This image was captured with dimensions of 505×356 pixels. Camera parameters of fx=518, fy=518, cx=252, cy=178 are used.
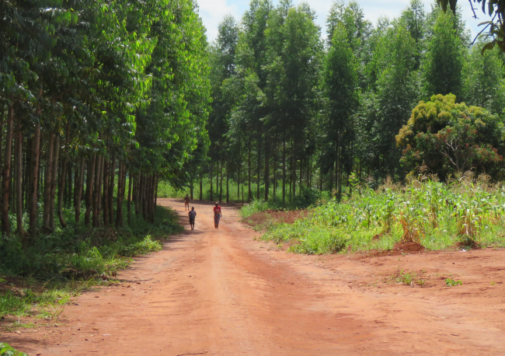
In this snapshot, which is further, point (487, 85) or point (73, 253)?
point (487, 85)

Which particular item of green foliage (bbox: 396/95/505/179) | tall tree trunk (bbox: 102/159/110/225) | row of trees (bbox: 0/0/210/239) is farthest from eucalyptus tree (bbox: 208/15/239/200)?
row of trees (bbox: 0/0/210/239)

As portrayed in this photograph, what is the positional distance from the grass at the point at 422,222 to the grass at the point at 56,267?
291 inches

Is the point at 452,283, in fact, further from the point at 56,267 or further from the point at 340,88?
the point at 340,88

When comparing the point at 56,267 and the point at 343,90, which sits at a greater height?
the point at 343,90

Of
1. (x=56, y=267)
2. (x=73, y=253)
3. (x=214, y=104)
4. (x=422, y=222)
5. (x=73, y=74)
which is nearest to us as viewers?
(x=73, y=74)

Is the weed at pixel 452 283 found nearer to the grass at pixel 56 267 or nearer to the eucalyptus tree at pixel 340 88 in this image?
the grass at pixel 56 267

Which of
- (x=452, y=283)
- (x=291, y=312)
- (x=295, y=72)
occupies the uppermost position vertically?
(x=295, y=72)

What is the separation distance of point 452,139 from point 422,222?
16.4m

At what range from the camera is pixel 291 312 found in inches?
378

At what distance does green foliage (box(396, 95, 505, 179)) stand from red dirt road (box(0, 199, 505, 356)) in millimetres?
18448

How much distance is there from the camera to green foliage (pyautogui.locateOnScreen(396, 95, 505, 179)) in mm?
31750

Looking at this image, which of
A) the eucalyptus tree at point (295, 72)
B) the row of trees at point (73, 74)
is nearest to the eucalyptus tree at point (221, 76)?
the eucalyptus tree at point (295, 72)

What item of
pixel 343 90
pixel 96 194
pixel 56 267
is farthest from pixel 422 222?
pixel 343 90

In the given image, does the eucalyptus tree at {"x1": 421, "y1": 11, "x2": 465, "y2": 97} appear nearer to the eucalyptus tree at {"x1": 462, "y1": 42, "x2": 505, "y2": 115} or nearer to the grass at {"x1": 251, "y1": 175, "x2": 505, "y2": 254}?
the eucalyptus tree at {"x1": 462, "y1": 42, "x2": 505, "y2": 115}
